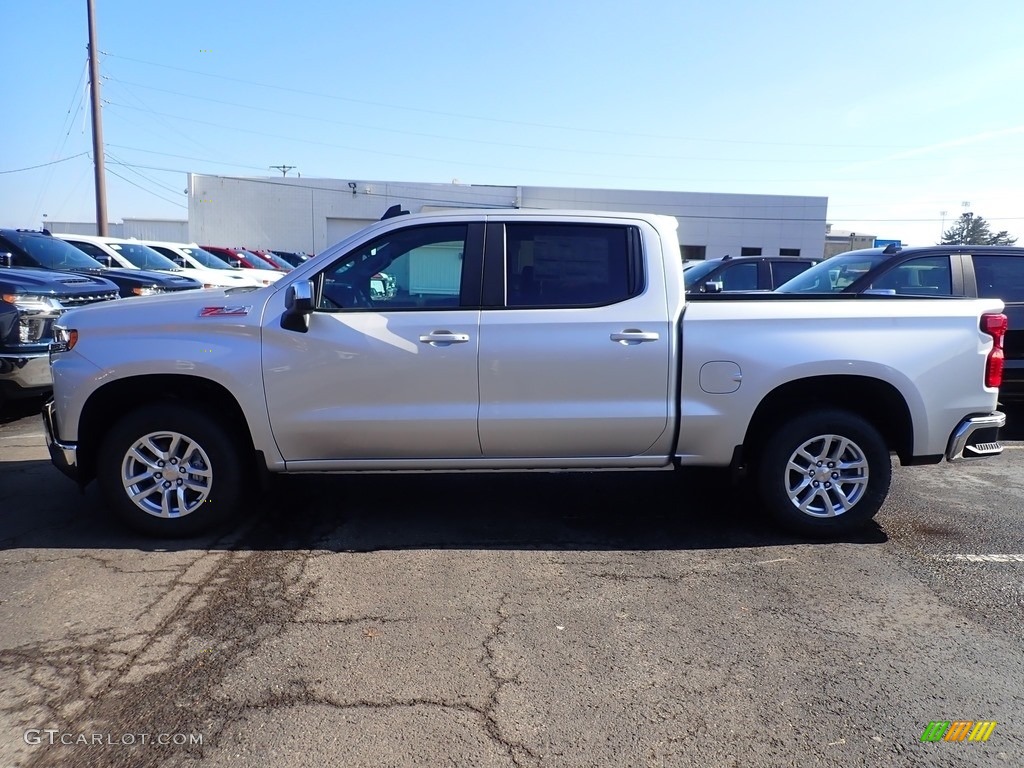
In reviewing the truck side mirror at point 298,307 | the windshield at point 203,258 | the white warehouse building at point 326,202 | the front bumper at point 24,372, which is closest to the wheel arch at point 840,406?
the truck side mirror at point 298,307

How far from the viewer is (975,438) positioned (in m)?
4.60

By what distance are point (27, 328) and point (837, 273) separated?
27.1ft

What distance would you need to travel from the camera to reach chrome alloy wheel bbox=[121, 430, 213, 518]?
4.40m

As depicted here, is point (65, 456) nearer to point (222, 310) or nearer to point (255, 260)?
point (222, 310)

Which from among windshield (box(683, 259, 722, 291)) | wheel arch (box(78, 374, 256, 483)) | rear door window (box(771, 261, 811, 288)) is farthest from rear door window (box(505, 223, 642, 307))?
rear door window (box(771, 261, 811, 288))

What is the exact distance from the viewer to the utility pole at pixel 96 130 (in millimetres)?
19844

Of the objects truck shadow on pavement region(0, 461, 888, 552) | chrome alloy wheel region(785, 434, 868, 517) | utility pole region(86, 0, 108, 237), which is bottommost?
truck shadow on pavement region(0, 461, 888, 552)

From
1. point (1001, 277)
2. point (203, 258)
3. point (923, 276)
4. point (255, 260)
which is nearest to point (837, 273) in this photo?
point (923, 276)

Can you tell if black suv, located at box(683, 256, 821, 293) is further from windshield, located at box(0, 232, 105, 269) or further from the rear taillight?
windshield, located at box(0, 232, 105, 269)

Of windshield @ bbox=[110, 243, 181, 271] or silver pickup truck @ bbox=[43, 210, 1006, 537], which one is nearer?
silver pickup truck @ bbox=[43, 210, 1006, 537]

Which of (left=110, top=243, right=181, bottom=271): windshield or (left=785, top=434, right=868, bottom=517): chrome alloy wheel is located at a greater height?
(left=110, top=243, right=181, bottom=271): windshield

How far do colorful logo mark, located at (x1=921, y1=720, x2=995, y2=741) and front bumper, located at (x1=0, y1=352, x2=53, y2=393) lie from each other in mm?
7066

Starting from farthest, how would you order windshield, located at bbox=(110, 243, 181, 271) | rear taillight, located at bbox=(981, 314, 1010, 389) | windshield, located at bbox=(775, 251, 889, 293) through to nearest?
windshield, located at bbox=(110, 243, 181, 271) → windshield, located at bbox=(775, 251, 889, 293) → rear taillight, located at bbox=(981, 314, 1010, 389)

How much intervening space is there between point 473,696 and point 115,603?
2.00m
